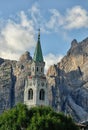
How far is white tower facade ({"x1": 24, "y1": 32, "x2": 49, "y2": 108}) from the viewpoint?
124m

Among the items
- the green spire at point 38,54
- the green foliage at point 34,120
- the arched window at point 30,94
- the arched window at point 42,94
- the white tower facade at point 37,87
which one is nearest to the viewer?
the green foliage at point 34,120

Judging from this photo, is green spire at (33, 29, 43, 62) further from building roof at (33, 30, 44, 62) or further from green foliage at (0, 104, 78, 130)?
green foliage at (0, 104, 78, 130)

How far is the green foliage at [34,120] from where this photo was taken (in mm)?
80938

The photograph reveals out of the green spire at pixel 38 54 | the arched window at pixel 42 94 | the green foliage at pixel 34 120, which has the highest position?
the green spire at pixel 38 54

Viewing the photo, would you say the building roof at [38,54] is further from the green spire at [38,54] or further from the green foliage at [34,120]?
the green foliage at [34,120]

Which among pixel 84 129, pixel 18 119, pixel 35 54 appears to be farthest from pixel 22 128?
pixel 35 54

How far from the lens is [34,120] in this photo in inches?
3216

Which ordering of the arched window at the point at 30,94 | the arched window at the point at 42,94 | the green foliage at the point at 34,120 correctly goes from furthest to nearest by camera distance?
the arched window at the point at 42,94 < the arched window at the point at 30,94 < the green foliage at the point at 34,120

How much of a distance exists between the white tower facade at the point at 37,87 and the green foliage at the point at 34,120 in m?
36.5

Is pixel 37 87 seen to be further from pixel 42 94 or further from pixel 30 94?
pixel 30 94

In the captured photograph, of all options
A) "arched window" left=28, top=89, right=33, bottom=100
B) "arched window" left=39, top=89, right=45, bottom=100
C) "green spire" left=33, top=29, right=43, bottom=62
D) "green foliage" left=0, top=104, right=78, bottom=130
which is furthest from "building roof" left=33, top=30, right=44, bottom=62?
"green foliage" left=0, top=104, right=78, bottom=130

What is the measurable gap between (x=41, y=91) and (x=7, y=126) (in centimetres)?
4405

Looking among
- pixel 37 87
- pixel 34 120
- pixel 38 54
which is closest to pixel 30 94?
pixel 37 87

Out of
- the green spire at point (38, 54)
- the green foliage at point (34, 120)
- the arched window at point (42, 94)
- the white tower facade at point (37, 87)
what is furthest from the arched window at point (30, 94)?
the green foliage at point (34, 120)
